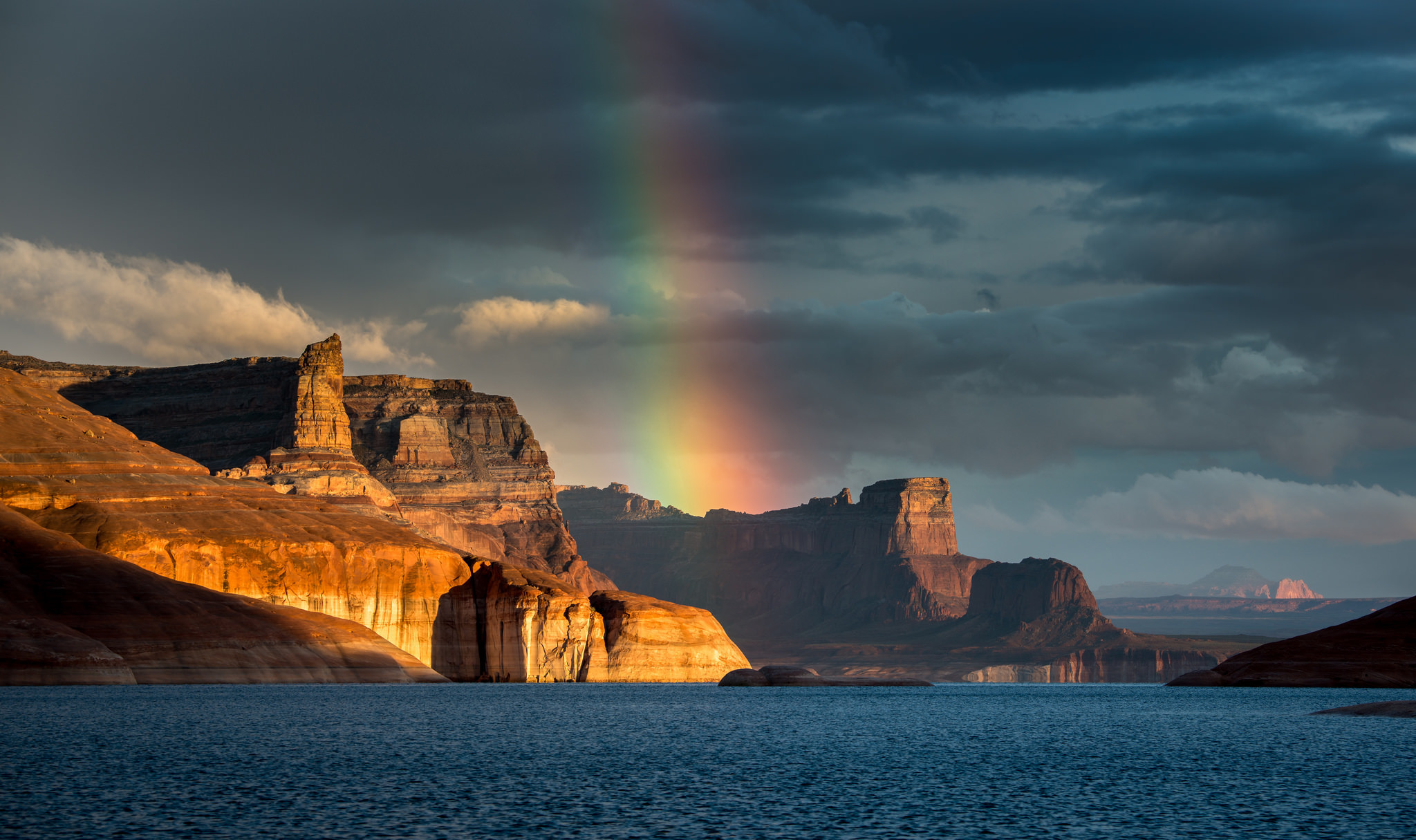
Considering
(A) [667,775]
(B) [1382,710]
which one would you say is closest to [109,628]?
(A) [667,775]

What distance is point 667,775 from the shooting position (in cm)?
8331

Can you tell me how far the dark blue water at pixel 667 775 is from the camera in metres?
61.4

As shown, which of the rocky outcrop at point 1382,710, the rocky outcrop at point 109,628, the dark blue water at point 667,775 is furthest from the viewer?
the rocky outcrop at point 109,628

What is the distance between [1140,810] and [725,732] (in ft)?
196

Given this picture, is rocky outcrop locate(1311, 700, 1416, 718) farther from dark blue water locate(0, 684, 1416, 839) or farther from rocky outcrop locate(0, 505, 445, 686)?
rocky outcrop locate(0, 505, 445, 686)

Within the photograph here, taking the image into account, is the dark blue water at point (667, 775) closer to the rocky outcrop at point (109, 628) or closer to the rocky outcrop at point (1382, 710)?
the rocky outcrop at point (1382, 710)

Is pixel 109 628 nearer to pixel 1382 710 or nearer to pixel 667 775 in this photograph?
pixel 667 775

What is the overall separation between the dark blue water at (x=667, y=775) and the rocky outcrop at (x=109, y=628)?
49.3 feet

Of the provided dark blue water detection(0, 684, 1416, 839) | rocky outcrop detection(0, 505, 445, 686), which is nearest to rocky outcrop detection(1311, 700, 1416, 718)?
dark blue water detection(0, 684, 1416, 839)

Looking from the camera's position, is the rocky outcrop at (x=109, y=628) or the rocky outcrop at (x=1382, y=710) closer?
the rocky outcrop at (x=1382, y=710)

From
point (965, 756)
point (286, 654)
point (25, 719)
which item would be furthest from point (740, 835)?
point (286, 654)

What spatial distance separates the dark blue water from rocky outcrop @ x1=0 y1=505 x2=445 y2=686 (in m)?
15.0

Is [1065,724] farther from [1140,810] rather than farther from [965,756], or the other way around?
[1140,810]

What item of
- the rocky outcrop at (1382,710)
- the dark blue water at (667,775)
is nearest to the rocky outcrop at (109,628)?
the dark blue water at (667,775)
